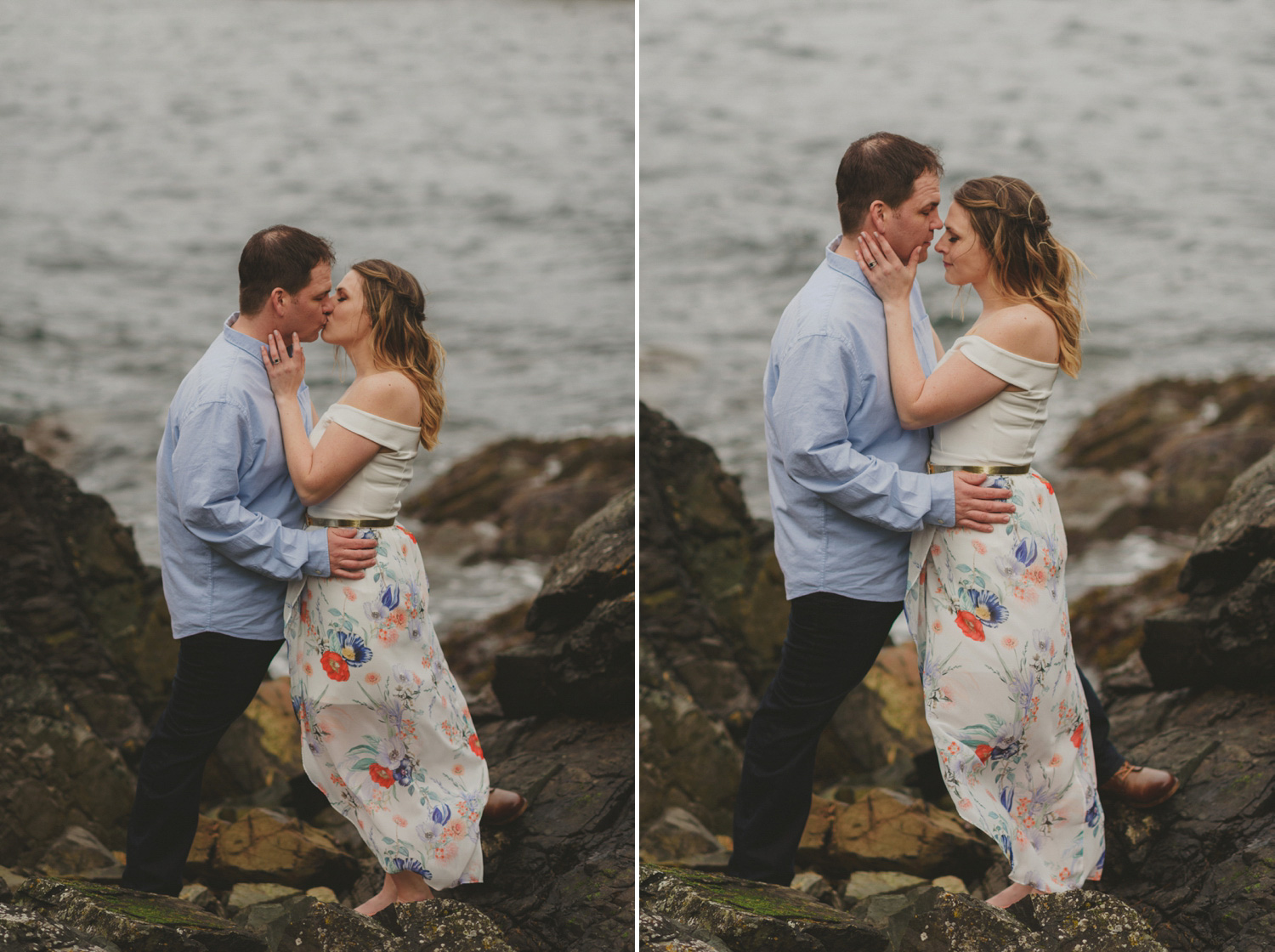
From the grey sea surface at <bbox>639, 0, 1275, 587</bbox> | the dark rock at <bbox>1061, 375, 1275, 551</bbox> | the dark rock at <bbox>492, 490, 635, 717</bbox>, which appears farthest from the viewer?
the grey sea surface at <bbox>639, 0, 1275, 587</bbox>

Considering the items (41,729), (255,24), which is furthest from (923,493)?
(255,24)

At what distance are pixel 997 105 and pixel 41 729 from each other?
29.0 ft

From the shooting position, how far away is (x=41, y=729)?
338 cm

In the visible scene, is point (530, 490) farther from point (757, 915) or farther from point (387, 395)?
point (757, 915)

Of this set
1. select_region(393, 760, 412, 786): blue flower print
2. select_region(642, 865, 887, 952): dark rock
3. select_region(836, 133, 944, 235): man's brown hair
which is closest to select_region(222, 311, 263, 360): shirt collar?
select_region(393, 760, 412, 786): blue flower print

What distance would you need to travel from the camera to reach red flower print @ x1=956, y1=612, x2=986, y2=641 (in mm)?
2518

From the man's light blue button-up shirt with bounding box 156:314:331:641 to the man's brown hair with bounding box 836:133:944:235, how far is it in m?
1.42

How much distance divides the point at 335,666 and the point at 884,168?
1731 millimetres

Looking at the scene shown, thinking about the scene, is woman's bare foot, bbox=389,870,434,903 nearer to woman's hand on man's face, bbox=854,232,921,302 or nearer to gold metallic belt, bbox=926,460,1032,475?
gold metallic belt, bbox=926,460,1032,475

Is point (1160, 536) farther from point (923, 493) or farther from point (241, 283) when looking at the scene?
point (241, 283)

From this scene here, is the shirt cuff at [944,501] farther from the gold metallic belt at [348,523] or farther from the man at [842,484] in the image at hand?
the gold metallic belt at [348,523]

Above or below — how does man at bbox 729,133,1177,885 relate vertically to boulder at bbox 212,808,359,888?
above

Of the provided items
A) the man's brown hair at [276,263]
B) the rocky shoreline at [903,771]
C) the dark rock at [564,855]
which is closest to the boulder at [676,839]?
the rocky shoreline at [903,771]

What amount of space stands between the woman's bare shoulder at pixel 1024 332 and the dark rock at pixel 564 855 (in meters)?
1.54
